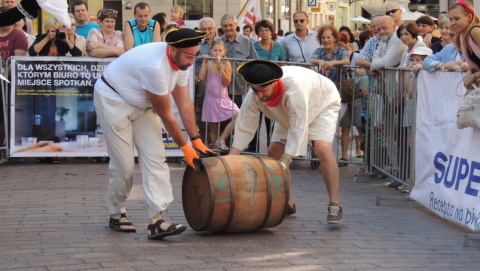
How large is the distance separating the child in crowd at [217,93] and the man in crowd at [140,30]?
749mm

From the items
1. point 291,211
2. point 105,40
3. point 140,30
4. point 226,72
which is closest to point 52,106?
point 105,40

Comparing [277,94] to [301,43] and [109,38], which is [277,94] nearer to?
[109,38]

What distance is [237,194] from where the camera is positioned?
26.1 ft

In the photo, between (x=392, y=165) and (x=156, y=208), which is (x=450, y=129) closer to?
(x=392, y=165)

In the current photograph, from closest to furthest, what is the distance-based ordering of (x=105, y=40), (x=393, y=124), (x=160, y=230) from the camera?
(x=160, y=230) < (x=393, y=124) < (x=105, y=40)

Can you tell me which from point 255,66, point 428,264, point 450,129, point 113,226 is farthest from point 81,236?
point 450,129

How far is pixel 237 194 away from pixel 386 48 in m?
4.70

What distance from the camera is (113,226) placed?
8.38 metres

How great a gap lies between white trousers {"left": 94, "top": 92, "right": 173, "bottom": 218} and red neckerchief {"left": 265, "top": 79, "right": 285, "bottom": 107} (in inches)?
37.2

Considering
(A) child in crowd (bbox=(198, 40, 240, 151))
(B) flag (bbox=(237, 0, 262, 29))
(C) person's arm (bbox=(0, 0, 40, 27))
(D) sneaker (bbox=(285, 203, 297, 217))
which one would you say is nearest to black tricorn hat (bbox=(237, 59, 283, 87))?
(D) sneaker (bbox=(285, 203, 297, 217))

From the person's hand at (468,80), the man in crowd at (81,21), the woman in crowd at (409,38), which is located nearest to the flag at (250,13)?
the man in crowd at (81,21)

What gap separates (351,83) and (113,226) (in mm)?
5294

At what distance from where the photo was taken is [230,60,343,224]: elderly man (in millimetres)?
8188

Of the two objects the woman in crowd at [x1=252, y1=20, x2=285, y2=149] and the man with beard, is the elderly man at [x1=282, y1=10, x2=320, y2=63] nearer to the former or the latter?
the woman in crowd at [x1=252, y1=20, x2=285, y2=149]
